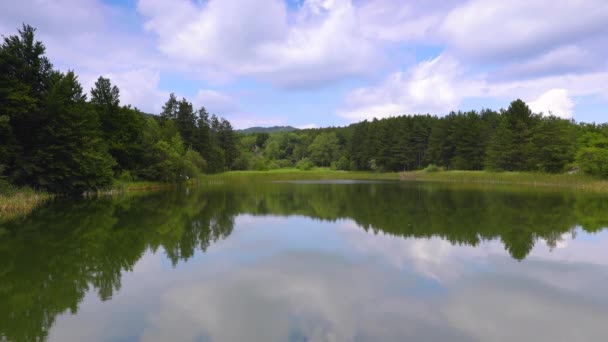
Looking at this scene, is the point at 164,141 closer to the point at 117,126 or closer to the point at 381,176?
the point at 117,126

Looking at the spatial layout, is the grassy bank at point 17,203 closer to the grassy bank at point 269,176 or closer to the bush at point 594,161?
the grassy bank at point 269,176

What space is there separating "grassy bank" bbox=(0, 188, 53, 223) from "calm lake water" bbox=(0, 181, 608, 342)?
2450 mm

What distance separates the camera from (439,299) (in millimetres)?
7367

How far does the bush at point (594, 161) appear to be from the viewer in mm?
36875

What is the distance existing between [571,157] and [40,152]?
5446cm

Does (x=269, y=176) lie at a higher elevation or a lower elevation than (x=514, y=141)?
lower

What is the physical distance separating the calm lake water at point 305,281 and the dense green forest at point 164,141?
1119 centimetres

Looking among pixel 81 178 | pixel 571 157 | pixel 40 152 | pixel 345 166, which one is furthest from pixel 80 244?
pixel 345 166

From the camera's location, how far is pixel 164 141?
169ft

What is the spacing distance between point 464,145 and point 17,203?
210ft

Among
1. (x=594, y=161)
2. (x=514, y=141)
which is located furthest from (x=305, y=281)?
(x=514, y=141)

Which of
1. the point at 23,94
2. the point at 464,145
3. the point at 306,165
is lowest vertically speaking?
the point at 306,165

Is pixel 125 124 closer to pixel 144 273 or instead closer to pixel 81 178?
pixel 81 178

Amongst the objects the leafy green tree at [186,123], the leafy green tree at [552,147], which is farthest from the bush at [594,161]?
the leafy green tree at [186,123]
